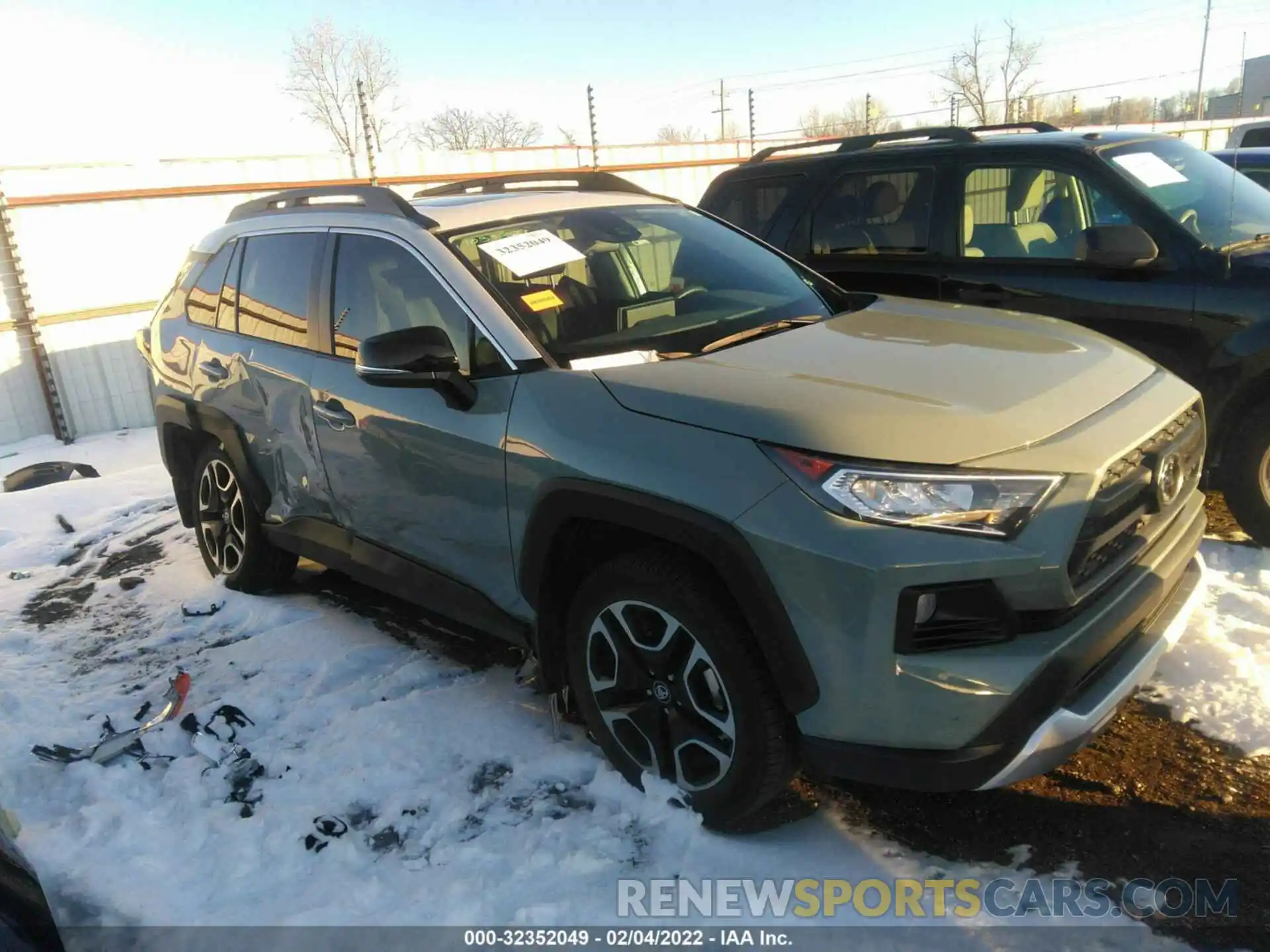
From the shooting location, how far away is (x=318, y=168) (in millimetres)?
15859

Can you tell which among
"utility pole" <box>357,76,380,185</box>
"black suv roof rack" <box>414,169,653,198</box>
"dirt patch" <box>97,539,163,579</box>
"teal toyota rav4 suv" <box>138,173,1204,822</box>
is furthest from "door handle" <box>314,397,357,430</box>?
"utility pole" <box>357,76,380,185</box>

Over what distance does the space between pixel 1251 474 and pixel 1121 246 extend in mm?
1168

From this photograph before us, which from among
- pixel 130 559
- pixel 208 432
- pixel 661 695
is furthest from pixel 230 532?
pixel 661 695

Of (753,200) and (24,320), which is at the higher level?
(753,200)

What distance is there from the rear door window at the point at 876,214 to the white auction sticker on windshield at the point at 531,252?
2.53 m

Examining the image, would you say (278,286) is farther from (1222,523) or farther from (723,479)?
(1222,523)

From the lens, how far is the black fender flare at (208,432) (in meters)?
4.26

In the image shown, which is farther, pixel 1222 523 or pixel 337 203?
pixel 1222 523

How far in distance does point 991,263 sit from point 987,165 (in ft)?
1.73

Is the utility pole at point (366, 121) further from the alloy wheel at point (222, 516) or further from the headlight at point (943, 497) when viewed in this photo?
the headlight at point (943, 497)

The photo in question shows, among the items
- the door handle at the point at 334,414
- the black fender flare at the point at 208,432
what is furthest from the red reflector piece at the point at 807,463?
the black fender flare at the point at 208,432

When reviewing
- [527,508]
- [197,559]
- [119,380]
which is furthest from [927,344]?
[119,380]

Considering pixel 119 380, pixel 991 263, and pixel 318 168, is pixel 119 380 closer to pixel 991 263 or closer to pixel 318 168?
pixel 318 168

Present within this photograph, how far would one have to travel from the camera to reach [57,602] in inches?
193
